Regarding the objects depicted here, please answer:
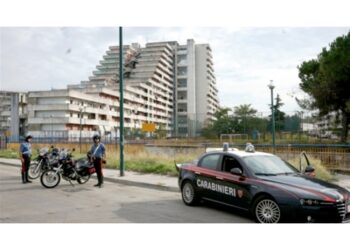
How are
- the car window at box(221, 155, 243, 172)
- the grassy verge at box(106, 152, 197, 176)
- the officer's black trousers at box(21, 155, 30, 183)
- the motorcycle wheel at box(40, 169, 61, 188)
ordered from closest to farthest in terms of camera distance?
the car window at box(221, 155, 243, 172)
the motorcycle wheel at box(40, 169, 61, 188)
the officer's black trousers at box(21, 155, 30, 183)
the grassy verge at box(106, 152, 197, 176)

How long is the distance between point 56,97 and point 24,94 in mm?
15098

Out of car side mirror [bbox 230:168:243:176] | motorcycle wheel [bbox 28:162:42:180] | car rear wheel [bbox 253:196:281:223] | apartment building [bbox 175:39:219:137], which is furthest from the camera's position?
apartment building [bbox 175:39:219:137]

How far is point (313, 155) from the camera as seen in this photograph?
16391mm

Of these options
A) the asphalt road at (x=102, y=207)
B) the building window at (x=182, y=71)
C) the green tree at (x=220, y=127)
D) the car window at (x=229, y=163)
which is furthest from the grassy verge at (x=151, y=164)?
the building window at (x=182, y=71)

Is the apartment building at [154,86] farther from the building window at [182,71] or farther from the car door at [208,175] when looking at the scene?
the car door at [208,175]

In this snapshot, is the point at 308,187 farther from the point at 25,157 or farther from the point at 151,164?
the point at 151,164

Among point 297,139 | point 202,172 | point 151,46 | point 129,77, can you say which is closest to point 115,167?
point 202,172

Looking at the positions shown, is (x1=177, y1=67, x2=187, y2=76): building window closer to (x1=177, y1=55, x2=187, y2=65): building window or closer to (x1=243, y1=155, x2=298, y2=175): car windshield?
(x1=177, y1=55, x2=187, y2=65): building window

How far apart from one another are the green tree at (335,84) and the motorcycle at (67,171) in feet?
49.8

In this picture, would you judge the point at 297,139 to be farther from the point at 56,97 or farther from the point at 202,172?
the point at 56,97

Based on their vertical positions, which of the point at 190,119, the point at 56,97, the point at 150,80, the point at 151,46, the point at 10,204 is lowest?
the point at 10,204

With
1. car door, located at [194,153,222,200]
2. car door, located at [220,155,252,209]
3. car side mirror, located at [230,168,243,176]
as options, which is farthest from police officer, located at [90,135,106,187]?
car side mirror, located at [230,168,243,176]

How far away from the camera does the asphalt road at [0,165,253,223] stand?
7.40m

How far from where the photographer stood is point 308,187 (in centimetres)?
666
